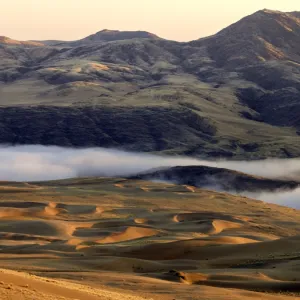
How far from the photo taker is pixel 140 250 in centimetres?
4653

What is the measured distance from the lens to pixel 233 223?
236ft

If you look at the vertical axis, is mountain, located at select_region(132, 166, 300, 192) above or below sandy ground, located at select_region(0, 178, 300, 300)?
below

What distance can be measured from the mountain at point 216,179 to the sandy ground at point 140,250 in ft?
171

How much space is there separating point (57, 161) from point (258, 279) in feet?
516

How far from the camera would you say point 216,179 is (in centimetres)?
15138

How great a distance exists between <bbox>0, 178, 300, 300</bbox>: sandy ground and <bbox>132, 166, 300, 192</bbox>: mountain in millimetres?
52006

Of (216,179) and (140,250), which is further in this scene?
(216,179)

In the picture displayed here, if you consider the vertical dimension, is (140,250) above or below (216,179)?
above

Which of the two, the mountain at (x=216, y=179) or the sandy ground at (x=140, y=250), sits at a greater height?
the sandy ground at (x=140, y=250)

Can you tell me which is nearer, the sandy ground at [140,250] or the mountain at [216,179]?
the sandy ground at [140,250]

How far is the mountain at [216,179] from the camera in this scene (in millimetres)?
150000

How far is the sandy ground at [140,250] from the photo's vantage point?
30453 mm

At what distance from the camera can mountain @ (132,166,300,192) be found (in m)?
150

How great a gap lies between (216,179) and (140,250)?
105753 mm
